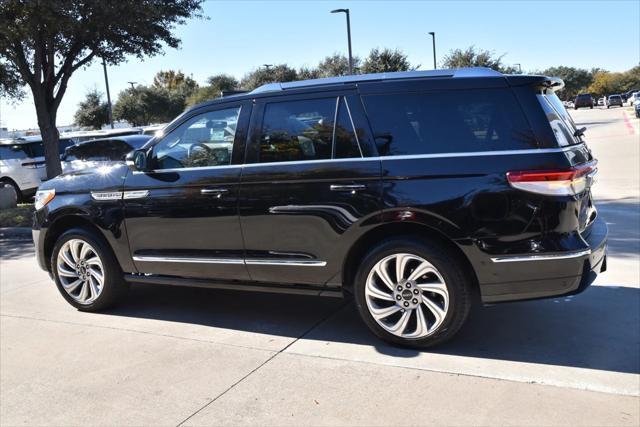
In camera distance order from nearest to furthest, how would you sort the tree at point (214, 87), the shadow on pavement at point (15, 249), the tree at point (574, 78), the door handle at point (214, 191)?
the door handle at point (214, 191) < the shadow on pavement at point (15, 249) < the tree at point (214, 87) < the tree at point (574, 78)

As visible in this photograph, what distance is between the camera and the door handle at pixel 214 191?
14.8 feet

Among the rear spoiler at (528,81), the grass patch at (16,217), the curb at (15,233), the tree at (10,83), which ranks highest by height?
the tree at (10,83)

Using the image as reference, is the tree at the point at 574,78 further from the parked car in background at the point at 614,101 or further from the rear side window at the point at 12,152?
the rear side window at the point at 12,152

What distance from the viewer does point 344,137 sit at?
13.7 ft

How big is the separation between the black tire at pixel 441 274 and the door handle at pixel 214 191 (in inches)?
49.6

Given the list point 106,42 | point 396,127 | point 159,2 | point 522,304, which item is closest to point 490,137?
point 396,127

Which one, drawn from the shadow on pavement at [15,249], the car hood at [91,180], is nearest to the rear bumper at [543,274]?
the car hood at [91,180]

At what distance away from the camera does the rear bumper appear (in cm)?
365

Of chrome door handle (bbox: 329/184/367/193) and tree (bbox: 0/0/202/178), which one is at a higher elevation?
tree (bbox: 0/0/202/178)

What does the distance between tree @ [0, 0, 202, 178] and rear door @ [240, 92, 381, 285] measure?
26.7 feet

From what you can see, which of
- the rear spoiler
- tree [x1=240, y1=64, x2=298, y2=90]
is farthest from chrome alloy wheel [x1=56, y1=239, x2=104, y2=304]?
tree [x1=240, y1=64, x2=298, y2=90]

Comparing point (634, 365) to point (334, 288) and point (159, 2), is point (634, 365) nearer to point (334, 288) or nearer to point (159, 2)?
point (334, 288)

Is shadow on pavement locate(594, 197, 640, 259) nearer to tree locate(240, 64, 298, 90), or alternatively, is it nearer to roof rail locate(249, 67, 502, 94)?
roof rail locate(249, 67, 502, 94)

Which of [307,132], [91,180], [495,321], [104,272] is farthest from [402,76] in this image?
[104,272]
